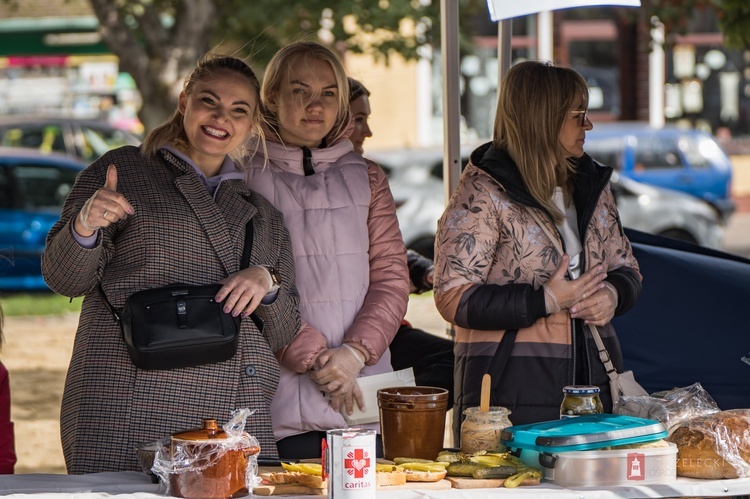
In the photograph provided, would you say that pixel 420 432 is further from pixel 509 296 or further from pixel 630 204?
pixel 630 204

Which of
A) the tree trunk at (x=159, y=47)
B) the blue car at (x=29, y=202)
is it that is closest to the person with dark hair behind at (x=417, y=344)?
the tree trunk at (x=159, y=47)

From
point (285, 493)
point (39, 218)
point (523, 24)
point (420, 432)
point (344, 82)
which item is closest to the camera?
point (285, 493)

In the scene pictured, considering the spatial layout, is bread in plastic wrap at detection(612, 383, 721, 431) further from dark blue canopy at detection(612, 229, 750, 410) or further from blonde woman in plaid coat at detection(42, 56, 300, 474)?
dark blue canopy at detection(612, 229, 750, 410)

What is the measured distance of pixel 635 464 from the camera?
8.78ft

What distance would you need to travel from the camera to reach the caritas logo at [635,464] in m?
2.67

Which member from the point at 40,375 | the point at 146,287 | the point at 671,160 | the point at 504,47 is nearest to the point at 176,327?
the point at 146,287

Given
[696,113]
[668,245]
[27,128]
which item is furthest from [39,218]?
[696,113]

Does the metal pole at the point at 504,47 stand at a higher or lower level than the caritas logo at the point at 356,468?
higher

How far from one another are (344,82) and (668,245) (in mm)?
1986

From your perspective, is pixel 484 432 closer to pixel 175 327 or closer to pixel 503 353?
pixel 503 353

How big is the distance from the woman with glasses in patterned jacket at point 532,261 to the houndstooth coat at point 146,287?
547 millimetres

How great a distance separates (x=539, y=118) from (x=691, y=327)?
1452 mm

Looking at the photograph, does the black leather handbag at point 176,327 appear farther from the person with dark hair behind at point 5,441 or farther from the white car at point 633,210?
the white car at point 633,210

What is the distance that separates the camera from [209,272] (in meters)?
3.00
